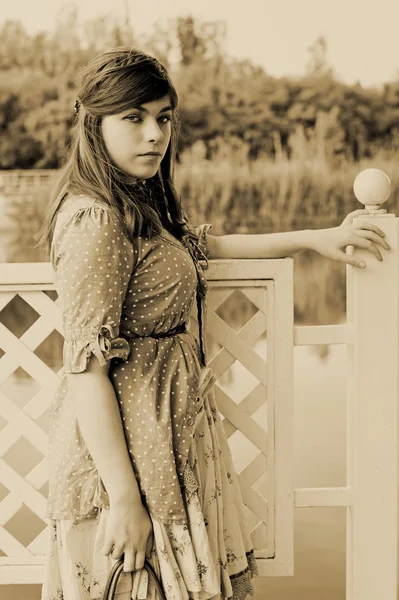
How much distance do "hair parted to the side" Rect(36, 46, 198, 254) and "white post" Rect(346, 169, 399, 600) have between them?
0.48 m

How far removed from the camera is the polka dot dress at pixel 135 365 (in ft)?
3.52

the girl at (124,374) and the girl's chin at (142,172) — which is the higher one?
the girl's chin at (142,172)

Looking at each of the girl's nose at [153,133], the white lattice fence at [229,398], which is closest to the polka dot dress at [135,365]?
the girl's nose at [153,133]

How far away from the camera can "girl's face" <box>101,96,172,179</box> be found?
1176 mm

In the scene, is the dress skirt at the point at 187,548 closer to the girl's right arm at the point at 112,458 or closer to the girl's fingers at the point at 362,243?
the girl's right arm at the point at 112,458

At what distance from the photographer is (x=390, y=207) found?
746cm

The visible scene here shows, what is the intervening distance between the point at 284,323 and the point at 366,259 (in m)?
0.18

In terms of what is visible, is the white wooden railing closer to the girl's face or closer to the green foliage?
the girl's face

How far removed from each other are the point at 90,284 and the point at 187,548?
402mm

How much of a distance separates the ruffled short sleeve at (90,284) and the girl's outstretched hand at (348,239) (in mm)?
441

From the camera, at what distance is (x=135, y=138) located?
118 centimetres

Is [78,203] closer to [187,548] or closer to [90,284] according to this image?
[90,284]

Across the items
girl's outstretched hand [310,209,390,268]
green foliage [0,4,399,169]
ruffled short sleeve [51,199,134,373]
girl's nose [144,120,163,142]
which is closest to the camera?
ruffled short sleeve [51,199,134,373]

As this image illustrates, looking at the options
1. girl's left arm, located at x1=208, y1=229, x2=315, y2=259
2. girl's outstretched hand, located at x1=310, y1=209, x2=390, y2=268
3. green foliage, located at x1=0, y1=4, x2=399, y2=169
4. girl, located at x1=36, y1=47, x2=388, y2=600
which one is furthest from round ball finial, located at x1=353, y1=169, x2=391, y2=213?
green foliage, located at x1=0, y1=4, x2=399, y2=169
